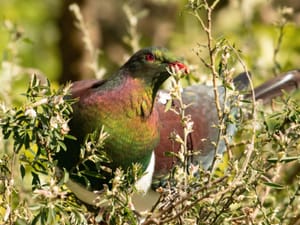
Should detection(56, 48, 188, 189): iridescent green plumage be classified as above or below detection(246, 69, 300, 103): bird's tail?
below

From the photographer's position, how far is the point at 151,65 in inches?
112

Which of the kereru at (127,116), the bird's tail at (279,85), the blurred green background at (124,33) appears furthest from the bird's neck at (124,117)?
the bird's tail at (279,85)

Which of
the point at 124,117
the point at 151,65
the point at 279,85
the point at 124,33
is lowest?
the point at 124,117

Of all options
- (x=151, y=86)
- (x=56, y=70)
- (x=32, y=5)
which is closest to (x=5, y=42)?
(x=56, y=70)

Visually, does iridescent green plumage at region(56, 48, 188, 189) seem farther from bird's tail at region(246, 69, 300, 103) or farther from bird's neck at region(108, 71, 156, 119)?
bird's tail at region(246, 69, 300, 103)

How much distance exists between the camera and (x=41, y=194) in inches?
73.0

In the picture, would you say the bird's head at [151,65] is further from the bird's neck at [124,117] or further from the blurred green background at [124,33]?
the blurred green background at [124,33]

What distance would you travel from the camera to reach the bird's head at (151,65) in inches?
111

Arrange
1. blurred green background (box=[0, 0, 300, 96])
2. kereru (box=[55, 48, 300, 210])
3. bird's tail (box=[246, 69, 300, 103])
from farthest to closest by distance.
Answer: blurred green background (box=[0, 0, 300, 96]) → bird's tail (box=[246, 69, 300, 103]) → kereru (box=[55, 48, 300, 210])

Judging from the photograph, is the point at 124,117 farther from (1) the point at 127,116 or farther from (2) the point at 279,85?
(2) the point at 279,85

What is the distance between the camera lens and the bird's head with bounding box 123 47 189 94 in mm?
2818

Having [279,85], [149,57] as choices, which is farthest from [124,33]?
[149,57]

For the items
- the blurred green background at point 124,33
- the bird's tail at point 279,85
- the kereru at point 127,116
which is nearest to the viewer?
the kereru at point 127,116

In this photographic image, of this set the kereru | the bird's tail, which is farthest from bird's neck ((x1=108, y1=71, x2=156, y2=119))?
the bird's tail
